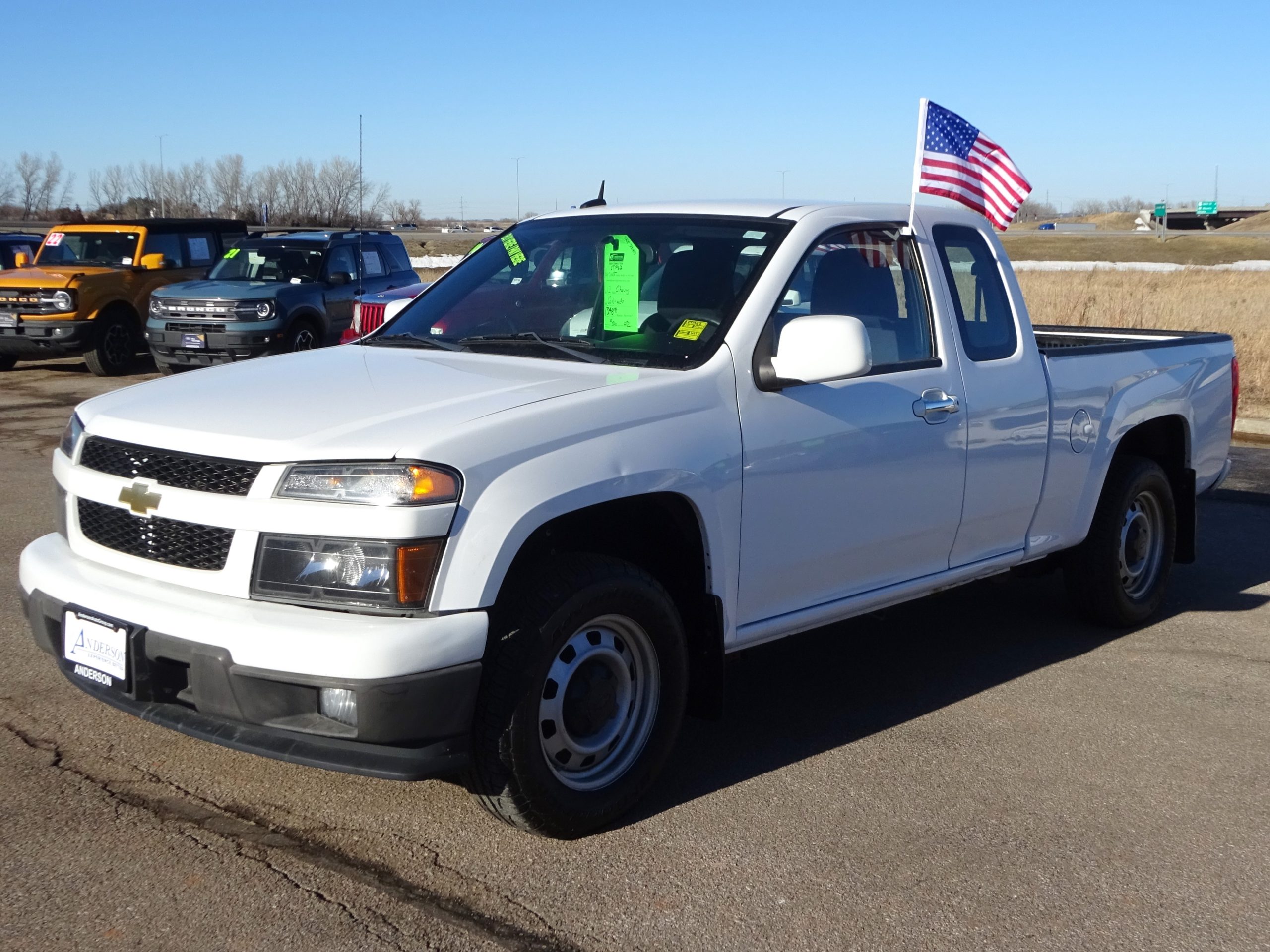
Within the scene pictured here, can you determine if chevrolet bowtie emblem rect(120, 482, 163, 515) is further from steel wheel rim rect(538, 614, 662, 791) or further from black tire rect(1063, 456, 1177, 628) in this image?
black tire rect(1063, 456, 1177, 628)

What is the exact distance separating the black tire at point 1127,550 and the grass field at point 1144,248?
51907 millimetres

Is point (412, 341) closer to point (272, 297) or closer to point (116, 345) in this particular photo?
point (272, 297)

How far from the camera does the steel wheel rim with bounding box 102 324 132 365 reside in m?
16.4

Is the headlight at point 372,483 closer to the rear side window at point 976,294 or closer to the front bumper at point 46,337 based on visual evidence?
the rear side window at point 976,294

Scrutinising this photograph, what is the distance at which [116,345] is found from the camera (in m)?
16.5

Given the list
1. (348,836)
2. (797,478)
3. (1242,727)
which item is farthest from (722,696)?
(1242,727)

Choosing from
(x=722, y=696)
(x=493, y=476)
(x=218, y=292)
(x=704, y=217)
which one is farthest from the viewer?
(x=218, y=292)

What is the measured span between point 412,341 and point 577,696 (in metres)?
1.69

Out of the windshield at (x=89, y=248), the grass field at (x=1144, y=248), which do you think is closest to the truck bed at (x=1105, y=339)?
the windshield at (x=89, y=248)

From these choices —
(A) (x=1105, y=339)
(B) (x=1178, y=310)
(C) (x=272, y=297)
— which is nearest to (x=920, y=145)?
(A) (x=1105, y=339)

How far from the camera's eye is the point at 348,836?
3787 mm

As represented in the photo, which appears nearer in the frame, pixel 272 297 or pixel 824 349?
pixel 824 349

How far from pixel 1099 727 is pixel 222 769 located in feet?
10.2

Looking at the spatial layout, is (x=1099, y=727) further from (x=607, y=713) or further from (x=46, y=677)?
(x=46, y=677)
